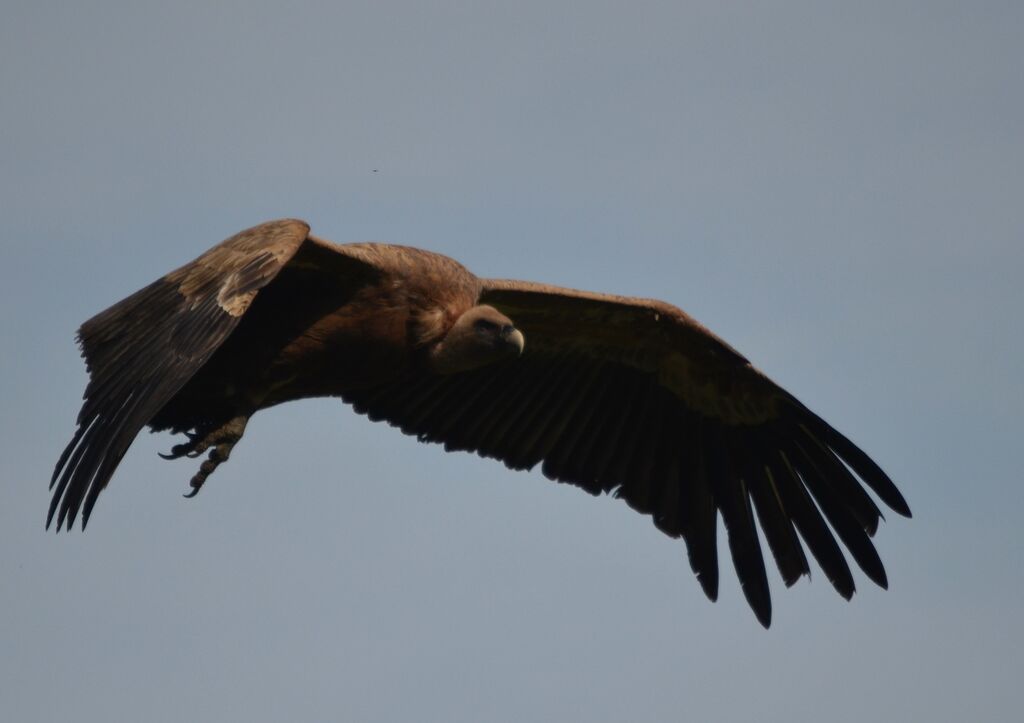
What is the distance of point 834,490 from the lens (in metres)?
12.3

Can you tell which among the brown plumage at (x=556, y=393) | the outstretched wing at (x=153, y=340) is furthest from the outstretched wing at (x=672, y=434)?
the outstretched wing at (x=153, y=340)

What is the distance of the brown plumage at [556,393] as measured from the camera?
1062 centimetres

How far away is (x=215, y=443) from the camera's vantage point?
1048 centimetres

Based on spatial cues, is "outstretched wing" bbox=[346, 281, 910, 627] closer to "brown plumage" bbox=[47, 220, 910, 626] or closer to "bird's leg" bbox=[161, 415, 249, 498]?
"brown plumage" bbox=[47, 220, 910, 626]

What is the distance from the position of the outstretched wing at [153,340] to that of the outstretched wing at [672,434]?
8.20 ft

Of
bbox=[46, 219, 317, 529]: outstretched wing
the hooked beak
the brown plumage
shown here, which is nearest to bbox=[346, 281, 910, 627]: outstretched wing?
the brown plumage

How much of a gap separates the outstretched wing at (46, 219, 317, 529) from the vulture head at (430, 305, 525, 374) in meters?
1.26

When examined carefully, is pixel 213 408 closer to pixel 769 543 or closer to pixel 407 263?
pixel 407 263

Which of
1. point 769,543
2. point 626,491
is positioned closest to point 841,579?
point 769,543

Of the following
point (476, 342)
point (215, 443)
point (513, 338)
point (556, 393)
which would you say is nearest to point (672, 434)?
point (556, 393)

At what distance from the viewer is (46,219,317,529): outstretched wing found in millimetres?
8992

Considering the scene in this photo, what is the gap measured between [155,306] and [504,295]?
100 inches

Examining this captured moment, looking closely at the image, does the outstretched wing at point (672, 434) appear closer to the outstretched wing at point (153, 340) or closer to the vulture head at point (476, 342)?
the vulture head at point (476, 342)

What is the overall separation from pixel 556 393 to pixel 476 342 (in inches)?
72.2
